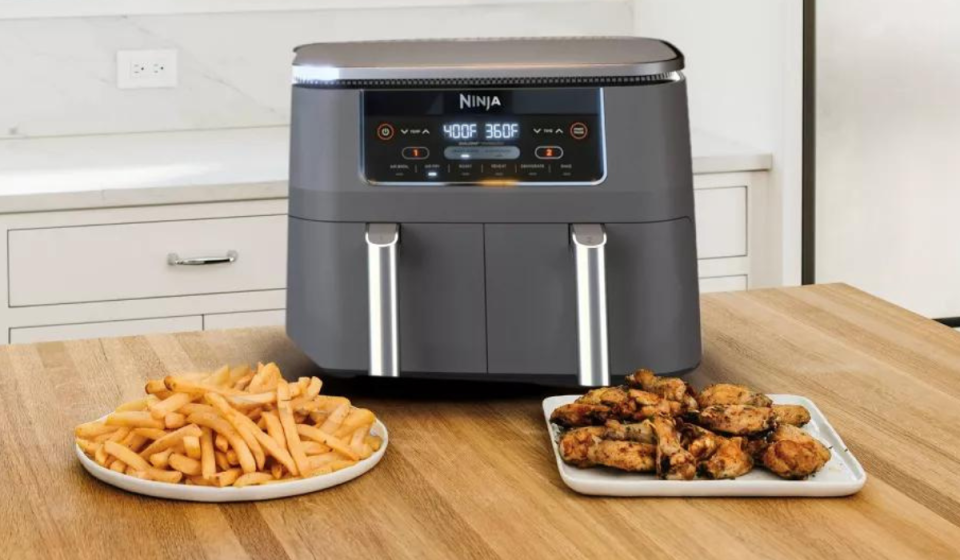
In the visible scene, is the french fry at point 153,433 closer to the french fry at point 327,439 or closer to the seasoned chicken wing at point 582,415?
the french fry at point 327,439

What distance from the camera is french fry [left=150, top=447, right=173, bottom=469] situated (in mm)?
1165

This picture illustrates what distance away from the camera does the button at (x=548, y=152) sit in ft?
4.60

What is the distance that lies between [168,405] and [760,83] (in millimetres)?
2129

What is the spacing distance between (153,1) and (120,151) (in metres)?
0.40

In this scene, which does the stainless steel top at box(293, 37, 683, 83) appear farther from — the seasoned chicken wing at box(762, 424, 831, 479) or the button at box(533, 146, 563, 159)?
the seasoned chicken wing at box(762, 424, 831, 479)

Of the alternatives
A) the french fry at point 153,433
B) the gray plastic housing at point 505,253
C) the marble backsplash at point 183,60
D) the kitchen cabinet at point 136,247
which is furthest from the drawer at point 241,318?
the french fry at point 153,433

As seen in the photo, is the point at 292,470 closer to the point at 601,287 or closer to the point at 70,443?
the point at 70,443

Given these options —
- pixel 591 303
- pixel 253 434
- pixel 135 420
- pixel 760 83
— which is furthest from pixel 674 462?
pixel 760 83

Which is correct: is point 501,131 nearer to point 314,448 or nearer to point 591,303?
point 591,303

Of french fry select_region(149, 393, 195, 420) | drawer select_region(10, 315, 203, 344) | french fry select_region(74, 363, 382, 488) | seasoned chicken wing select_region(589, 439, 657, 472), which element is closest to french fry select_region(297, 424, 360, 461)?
french fry select_region(74, 363, 382, 488)

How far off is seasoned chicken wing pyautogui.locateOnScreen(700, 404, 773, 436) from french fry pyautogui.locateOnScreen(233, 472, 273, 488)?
1.25 feet

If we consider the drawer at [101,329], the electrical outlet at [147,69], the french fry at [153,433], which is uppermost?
the electrical outlet at [147,69]

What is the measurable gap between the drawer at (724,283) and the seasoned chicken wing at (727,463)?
1868 mm

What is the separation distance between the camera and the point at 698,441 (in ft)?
3.84
